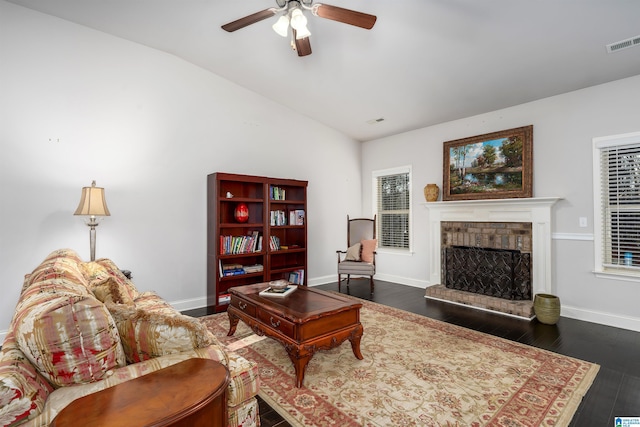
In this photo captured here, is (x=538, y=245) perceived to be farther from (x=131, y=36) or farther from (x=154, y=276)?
(x=131, y=36)

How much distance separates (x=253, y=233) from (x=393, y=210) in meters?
2.79

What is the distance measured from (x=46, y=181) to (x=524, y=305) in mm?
5663

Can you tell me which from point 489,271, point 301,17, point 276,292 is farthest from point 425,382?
point 301,17

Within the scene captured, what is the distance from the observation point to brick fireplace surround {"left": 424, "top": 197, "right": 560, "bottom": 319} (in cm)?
389

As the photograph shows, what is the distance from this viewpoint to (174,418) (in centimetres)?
95

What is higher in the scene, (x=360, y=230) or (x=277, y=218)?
(x=277, y=218)

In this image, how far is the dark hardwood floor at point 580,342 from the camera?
197 cm

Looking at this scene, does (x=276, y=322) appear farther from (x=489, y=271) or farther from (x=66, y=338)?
(x=489, y=271)

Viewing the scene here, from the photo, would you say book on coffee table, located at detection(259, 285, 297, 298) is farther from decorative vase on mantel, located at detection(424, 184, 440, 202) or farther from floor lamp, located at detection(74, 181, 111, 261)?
decorative vase on mantel, located at detection(424, 184, 440, 202)

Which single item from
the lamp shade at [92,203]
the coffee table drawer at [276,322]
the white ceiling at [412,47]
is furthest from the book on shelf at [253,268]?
the white ceiling at [412,47]

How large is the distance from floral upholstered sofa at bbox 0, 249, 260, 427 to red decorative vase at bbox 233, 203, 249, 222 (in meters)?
2.77

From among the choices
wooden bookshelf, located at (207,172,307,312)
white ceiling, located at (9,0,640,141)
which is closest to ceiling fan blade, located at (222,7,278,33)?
white ceiling, located at (9,0,640,141)

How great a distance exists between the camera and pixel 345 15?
7.50ft

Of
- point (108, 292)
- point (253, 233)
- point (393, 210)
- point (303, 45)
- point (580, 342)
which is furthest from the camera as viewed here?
point (393, 210)
